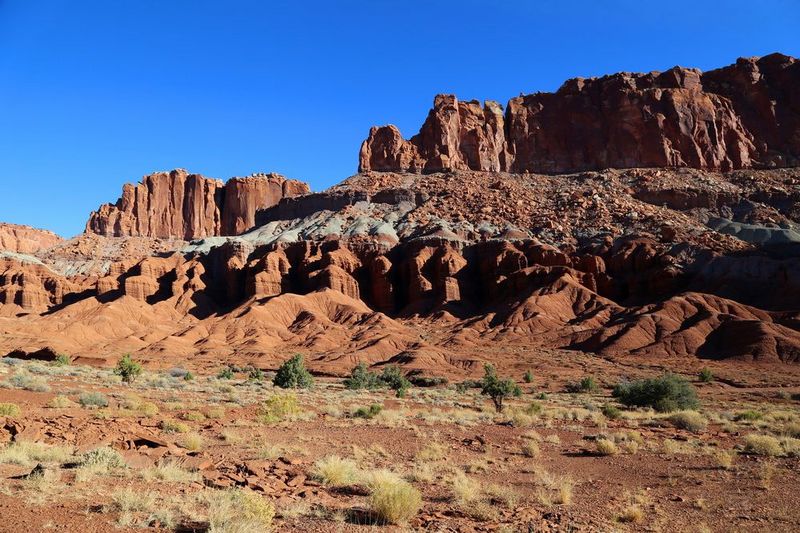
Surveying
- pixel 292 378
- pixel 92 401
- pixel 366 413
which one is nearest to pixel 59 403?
pixel 92 401

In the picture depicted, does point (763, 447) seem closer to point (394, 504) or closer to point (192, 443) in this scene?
point (394, 504)

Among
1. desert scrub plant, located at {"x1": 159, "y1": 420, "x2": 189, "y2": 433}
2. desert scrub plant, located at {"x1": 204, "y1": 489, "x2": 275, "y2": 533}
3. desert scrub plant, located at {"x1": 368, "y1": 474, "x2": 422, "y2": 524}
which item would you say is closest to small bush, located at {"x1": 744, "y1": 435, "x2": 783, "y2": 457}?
desert scrub plant, located at {"x1": 368, "y1": 474, "x2": 422, "y2": 524}

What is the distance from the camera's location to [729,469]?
13.1 meters

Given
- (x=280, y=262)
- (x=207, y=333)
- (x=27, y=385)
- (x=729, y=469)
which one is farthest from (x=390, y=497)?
(x=280, y=262)

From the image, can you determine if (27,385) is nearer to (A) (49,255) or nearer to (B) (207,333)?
(B) (207,333)

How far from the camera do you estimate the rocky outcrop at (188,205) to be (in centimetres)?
15338

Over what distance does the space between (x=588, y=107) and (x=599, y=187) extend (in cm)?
3116

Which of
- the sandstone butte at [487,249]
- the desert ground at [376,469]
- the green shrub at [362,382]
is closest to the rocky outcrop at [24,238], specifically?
the sandstone butte at [487,249]

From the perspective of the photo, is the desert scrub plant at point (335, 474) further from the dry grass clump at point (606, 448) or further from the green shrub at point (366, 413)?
the green shrub at point (366, 413)

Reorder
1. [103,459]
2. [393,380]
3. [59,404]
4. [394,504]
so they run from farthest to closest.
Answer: [393,380] → [59,404] → [103,459] → [394,504]

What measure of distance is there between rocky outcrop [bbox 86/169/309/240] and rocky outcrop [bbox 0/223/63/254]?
16.6m

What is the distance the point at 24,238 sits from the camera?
507 ft

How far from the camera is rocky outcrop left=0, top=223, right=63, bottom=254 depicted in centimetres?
14751

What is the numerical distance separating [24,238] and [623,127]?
496ft
